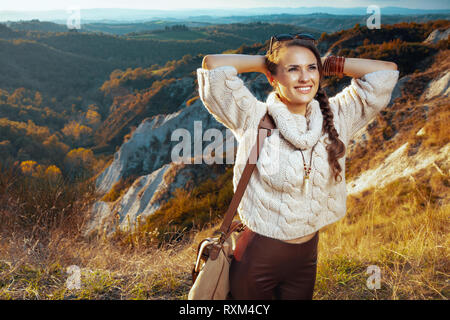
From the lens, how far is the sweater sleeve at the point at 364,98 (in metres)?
1.69

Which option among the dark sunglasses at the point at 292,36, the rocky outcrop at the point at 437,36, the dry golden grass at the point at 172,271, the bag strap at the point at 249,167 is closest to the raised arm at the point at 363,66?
the dark sunglasses at the point at 292,36

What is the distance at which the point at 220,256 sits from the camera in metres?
1.62

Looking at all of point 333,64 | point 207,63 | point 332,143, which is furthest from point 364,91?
point 207,63

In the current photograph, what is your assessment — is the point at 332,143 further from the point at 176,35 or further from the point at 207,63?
the point at 176,35

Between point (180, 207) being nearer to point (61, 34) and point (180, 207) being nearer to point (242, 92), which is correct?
point (242, 92)

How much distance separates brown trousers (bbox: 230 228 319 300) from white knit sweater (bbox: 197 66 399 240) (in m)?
0.07

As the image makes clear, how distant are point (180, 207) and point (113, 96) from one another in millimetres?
80709

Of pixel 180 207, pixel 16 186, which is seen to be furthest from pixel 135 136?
pixel 16 186

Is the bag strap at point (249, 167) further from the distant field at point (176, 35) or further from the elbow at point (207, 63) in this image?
the distant field at point (176, 35)

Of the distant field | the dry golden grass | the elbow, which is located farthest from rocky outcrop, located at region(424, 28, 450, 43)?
the distant field

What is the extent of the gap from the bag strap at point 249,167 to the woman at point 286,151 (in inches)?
1.1

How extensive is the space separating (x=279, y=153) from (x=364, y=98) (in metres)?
0.57

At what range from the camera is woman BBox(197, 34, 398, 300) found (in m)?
1.57

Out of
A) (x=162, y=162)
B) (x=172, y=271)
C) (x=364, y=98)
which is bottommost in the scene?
(x=162, y=162)
